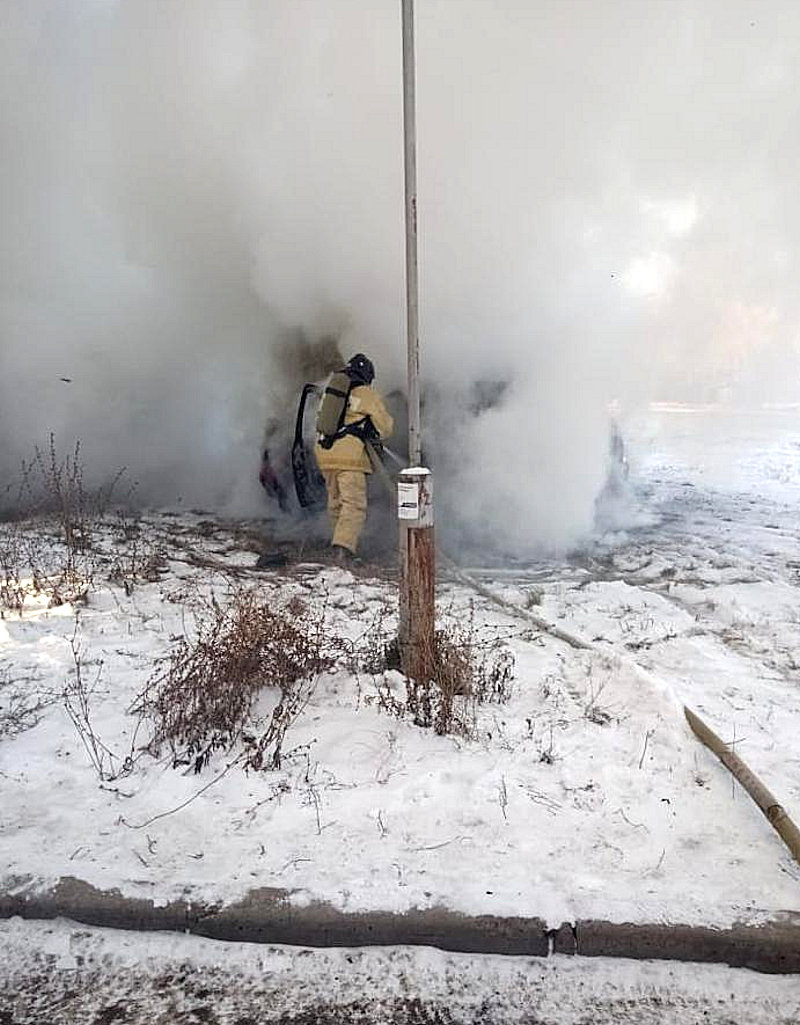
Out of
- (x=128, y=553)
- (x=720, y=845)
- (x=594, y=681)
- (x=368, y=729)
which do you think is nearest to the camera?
(x=720, y=845)

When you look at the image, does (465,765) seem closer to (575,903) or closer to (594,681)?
(575,903)

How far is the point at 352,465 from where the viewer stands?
673 centimetres

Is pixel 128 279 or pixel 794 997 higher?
pixel 128 279

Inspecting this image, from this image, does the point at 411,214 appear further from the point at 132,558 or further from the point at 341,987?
the point at 132,558

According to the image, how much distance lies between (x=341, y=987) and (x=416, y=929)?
0.26 metres

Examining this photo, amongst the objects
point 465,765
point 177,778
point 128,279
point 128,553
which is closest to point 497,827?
point 465,765

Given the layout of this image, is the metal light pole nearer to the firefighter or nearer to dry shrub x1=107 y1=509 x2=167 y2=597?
dry shrub x1=107 y1=509 x2=167 y2=597

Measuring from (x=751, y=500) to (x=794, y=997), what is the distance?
949 cm

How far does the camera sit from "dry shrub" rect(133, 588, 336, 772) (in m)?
3.14

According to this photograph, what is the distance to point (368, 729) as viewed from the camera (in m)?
3.32

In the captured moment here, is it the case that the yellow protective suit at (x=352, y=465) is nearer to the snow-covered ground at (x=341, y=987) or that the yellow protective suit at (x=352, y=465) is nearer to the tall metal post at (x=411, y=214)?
the tall metal post at (x=411, y=214)

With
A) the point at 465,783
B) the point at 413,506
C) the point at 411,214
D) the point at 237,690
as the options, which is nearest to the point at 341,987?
the point at 465,783

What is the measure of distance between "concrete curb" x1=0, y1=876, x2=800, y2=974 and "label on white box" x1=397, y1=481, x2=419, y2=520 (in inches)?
70.3

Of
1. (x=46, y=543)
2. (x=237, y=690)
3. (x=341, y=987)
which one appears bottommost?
(x=46, y=543)
